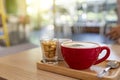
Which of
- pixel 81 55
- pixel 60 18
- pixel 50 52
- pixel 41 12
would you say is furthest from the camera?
pixel 41 12

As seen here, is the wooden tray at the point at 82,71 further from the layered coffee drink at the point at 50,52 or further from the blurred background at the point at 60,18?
the blurred background at the point at 60,18

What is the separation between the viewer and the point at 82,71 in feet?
2.01

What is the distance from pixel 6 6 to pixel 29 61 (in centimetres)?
430

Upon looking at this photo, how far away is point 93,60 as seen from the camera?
62 centimetres

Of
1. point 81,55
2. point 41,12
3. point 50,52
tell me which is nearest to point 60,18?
point 41,12

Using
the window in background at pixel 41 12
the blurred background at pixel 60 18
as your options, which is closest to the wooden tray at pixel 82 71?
the blurred background at pixel 60 18

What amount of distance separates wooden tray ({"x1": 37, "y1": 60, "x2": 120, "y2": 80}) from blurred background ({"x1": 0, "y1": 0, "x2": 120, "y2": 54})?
331 cm

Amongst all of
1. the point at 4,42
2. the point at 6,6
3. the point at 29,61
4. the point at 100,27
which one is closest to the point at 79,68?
the point at 29,61

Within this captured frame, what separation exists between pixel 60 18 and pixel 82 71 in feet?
15.4

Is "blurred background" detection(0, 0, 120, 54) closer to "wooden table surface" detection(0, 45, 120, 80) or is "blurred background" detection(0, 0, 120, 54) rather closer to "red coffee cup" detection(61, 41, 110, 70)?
"wooden table surface" detection(0, 45, 120, 80)

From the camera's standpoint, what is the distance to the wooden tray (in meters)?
0.58

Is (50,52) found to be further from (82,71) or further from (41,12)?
(41,12)

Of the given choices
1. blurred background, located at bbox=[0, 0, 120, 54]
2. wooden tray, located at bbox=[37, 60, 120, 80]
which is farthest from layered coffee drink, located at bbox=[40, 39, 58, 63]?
blurred background, located at bbox=[0, 0, 120, 54]

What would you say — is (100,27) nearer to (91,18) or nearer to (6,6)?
(91,18)
